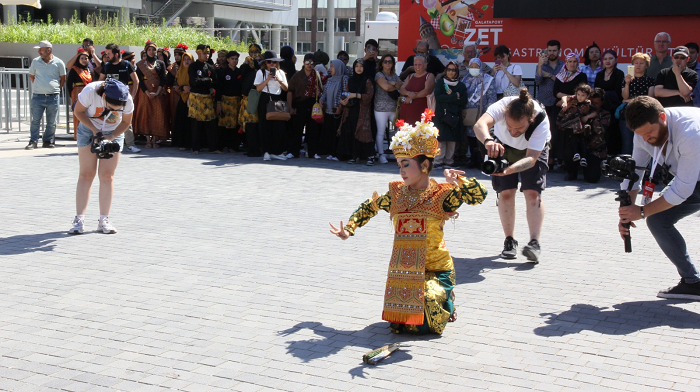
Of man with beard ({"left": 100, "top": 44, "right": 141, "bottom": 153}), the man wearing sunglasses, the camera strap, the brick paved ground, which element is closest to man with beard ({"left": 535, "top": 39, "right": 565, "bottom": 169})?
the man wearing sunglasses

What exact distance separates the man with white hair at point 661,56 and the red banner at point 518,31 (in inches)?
71.4

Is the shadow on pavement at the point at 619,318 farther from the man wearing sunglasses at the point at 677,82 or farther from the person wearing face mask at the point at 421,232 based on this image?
the man wearing sunglasses at the point at 677,82

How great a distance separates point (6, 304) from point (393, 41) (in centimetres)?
1753

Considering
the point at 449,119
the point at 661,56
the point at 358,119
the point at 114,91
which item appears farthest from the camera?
the point at 358,119

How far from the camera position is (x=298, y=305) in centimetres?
572

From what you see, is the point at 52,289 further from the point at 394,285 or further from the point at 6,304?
the point at 394,285

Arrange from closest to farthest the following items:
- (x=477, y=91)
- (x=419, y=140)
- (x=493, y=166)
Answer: (x=419, y=140), (x=493, y=166), (x=477, y=91)

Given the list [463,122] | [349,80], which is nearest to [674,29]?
[463,122]

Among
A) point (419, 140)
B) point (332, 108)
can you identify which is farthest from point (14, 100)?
point (419, 140)

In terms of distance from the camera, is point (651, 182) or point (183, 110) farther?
point (183, 110)

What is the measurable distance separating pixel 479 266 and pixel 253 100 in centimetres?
791

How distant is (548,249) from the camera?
7.67m

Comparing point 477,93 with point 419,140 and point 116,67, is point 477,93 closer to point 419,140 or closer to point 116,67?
point 116,67

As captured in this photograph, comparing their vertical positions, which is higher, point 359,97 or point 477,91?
point 477,91
